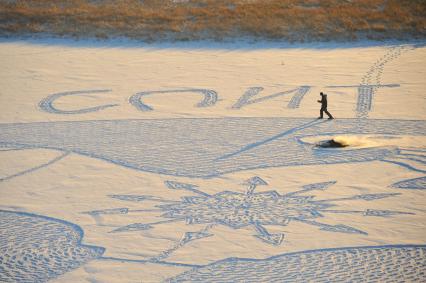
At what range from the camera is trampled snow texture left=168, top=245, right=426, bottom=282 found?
39.5ft

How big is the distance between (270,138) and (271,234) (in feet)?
17.5

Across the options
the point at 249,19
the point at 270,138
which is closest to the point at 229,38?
the point at 249,19

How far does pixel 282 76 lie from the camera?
2405 cm

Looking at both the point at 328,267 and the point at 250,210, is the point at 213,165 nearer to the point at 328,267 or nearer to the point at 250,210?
the point at 250,210

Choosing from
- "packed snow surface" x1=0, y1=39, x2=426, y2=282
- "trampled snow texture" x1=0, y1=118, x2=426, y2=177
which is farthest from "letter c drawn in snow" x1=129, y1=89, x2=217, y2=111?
"trampled snow texture" x1=0, y1=118, x2=426, y2=177

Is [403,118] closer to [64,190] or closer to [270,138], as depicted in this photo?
[270,138]

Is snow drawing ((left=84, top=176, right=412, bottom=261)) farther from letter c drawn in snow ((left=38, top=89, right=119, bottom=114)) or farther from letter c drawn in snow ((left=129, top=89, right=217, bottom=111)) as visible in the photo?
letter c drawn in snow ((left=38, top=89, right=119, bottom=114))

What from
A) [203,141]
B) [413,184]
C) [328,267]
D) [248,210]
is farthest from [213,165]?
[328,267]

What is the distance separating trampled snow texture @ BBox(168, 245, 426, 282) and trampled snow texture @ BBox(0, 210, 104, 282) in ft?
6.48

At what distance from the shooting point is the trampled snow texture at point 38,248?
12.5m

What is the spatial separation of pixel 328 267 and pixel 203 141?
6923 mm

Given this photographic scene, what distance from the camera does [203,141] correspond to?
1864cm

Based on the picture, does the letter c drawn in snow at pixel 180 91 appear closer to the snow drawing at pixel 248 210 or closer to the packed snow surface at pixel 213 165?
the packed snow surface at pixel 213 165

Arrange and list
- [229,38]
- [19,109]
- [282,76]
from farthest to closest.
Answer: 1. [229,38]
2. [282,76]
3. [19,109]
